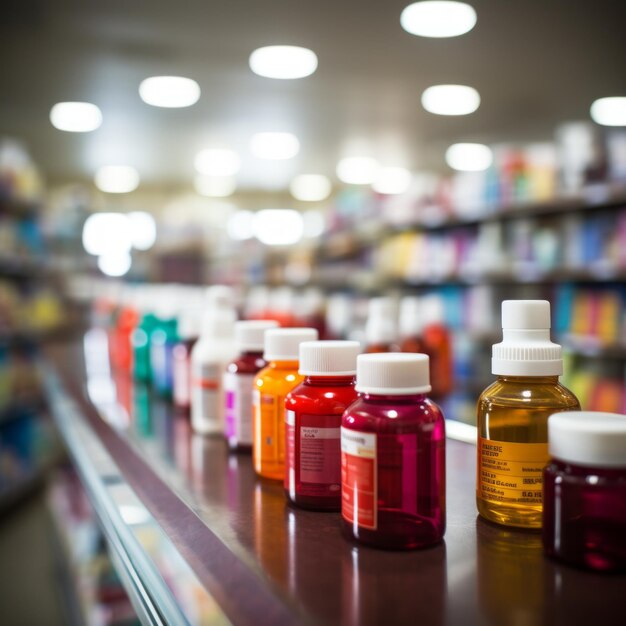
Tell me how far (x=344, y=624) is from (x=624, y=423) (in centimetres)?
32

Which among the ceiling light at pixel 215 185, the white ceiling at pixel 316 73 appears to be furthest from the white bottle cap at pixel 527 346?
the ceiling light at pixel 215 185

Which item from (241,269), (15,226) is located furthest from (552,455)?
(241,269)

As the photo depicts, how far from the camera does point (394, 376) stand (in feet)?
2.28

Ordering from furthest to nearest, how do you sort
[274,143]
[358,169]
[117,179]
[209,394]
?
[117,179] → [358,169] → [274,143] → [209,394]

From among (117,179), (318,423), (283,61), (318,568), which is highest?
(117,179)

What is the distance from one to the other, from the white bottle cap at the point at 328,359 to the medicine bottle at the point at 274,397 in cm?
11

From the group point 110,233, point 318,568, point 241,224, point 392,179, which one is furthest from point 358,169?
point 318,568

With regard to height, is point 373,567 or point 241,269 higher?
point 241,269

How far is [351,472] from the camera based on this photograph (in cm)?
70

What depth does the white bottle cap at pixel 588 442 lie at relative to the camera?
0.60 meters

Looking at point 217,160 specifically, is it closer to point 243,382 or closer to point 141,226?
point 141,226

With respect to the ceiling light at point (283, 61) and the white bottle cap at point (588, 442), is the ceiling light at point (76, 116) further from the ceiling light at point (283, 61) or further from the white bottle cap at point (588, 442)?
the white bottle cap at point (588, 442)

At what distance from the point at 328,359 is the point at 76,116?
517cm

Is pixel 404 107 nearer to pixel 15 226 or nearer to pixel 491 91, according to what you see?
pixel 491 91
